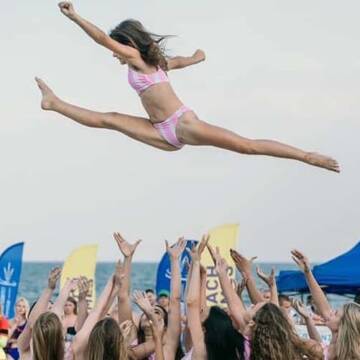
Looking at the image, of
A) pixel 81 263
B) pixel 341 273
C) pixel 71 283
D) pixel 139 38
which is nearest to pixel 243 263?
pixel 71 283

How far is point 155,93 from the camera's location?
863cm

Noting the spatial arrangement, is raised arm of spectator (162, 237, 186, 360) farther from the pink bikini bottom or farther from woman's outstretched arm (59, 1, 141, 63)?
woman's outstretched arm (59, 1, 141, 63)

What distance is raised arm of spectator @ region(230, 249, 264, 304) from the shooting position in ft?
26.5

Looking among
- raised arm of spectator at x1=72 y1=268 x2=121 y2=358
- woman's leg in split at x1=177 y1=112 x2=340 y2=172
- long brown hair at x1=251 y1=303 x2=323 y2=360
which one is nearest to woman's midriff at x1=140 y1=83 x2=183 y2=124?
woman's leg in split at x1=177 y1=112 x2=340 y2=172

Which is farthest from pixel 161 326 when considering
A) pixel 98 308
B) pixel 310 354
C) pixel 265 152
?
pixel 265 152

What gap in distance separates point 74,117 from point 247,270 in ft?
6.64

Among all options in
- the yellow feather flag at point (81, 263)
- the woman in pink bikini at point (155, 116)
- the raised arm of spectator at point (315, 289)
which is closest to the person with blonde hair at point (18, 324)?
the woman in pink bikini at point (155, 116)

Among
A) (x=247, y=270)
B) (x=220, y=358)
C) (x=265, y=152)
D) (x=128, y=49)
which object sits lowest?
(x=220, y=358)

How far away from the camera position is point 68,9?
778 cm

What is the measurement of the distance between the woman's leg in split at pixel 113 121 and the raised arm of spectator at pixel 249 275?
120 centimetres

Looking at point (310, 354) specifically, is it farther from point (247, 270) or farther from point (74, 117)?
point (74, 117)

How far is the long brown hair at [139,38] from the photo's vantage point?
842cm

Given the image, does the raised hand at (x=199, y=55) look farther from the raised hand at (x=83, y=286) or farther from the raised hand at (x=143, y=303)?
the raised hand at (x=143, y=303)

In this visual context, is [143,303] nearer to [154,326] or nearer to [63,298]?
[154,326]
